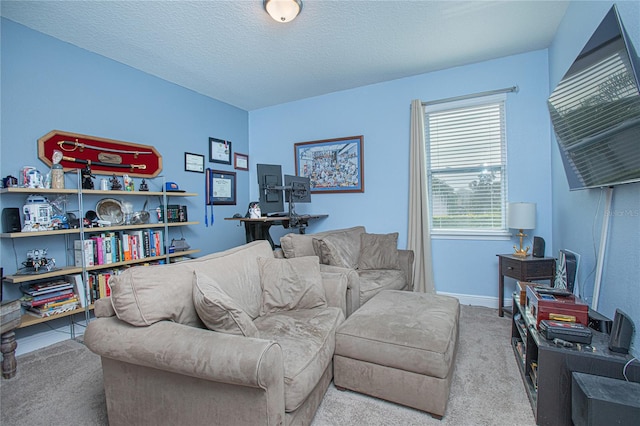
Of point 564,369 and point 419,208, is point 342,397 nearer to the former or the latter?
point 564,369

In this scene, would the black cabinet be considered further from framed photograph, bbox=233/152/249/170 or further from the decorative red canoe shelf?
framed photograph, bbox=233/152/249/170

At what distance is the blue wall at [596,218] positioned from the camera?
57.9 inches

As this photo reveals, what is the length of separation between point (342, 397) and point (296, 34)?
9.53 feet

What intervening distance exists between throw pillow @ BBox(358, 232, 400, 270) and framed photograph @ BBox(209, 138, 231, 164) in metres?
2.44

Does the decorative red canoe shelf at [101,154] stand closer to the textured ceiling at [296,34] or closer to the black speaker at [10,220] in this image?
the black speaker at [10,220]

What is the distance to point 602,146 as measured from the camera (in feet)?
4.97

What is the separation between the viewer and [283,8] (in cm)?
218

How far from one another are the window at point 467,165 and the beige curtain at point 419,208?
144 mm

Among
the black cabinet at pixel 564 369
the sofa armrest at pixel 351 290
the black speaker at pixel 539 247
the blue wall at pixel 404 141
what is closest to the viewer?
the black cabinet at pixel 564 369

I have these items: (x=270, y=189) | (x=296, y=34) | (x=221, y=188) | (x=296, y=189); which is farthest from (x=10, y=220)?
(x=296, y=34)

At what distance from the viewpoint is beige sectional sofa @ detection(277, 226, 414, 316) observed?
7.99ft

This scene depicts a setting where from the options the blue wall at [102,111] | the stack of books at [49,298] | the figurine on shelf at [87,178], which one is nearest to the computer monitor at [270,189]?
the blue wall at [102,111]

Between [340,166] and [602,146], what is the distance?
281cm

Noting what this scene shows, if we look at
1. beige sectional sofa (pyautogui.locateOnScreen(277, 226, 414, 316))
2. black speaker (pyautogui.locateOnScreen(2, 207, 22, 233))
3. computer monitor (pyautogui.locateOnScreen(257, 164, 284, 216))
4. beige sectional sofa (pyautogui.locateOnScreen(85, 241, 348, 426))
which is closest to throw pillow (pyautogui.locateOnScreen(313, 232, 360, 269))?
beige sectional sofa (pyautogui.locateOnScreen(277, 226, 414, 316))
